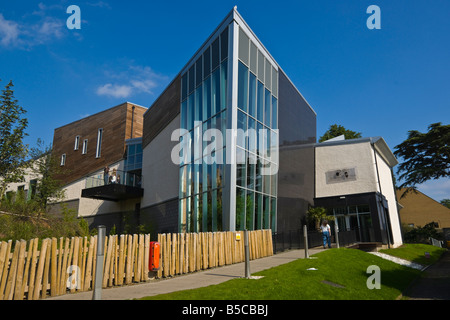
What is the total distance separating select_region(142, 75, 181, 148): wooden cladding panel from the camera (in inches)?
1000

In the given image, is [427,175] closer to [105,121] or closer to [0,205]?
[105,121]

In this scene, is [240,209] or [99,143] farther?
[99,143]

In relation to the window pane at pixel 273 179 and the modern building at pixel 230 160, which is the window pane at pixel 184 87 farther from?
the window pane at pixel 273 179

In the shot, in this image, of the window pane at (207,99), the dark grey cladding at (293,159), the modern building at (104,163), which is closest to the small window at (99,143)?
the modern building at (104,163)

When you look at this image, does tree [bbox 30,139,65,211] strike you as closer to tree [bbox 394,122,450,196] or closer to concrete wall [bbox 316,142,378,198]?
concrete wall [bbox 316,142,378,198]

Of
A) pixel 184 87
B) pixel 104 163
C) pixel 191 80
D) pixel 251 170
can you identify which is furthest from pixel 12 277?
pixel 104 163

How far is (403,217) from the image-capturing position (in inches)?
2178

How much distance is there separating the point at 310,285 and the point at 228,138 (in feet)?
32.7

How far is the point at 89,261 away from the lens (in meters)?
8.38

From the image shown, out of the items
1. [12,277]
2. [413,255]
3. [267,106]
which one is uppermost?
[267,106]

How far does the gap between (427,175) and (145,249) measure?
1311 inches

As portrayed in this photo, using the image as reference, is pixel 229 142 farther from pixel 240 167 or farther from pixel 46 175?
pixel 46 175

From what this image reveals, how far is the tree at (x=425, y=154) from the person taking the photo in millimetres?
33344

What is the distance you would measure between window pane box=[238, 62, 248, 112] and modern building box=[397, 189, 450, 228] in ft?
142
